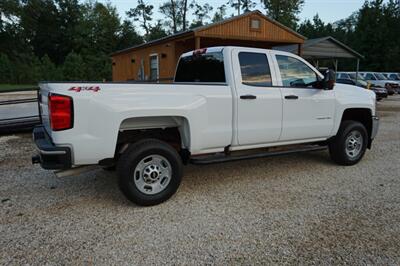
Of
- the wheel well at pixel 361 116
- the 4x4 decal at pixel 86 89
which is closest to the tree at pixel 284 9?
the wheel well at pixel 361 116

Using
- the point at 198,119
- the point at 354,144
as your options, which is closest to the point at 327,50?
the point at 354,144

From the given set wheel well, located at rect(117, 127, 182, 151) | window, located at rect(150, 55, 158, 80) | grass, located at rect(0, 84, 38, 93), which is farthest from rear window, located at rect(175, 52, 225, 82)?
window, located at rect(150, 55, 158, 80)

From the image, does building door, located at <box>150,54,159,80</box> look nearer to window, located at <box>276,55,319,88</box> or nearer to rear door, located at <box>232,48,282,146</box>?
window, located at <box>276,55,319,88</box>

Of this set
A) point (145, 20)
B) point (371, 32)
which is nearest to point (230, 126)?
point (371, 32)

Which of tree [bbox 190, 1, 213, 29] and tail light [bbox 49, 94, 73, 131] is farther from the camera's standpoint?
tree [bbox 190, 1, 213, 29]

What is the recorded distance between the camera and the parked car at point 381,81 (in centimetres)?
2344

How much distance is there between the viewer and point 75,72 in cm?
3831

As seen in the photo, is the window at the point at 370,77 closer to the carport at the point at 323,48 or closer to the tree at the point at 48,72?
the carport at the point at 323,48

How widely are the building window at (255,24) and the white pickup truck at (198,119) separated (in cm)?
1018

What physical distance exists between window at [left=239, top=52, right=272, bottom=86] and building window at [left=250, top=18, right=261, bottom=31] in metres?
11.0

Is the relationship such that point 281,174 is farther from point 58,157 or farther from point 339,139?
point 58,157

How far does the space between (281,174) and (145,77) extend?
1485 centimetres

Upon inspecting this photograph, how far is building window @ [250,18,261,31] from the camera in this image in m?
14.8

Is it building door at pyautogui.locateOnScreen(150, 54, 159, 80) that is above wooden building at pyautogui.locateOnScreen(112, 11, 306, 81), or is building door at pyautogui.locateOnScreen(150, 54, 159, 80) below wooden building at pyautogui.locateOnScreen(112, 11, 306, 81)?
below
